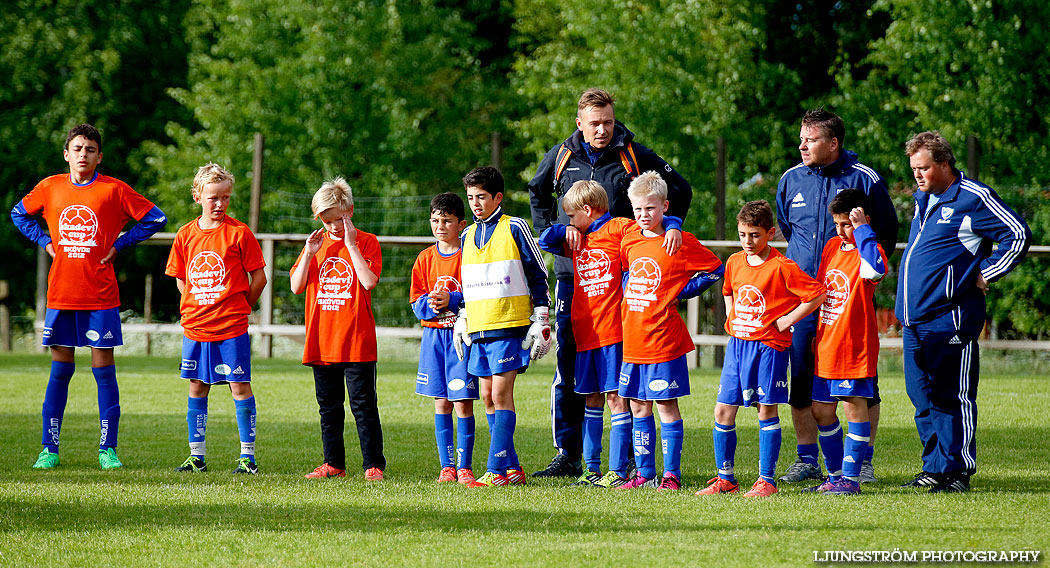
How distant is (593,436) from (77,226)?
346 centimetres

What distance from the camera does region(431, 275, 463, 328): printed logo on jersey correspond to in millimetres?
6180

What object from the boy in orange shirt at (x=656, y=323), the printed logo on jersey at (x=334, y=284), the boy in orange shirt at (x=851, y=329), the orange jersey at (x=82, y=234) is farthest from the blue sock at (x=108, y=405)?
the boy in orange shirt at (x=851, y=329)

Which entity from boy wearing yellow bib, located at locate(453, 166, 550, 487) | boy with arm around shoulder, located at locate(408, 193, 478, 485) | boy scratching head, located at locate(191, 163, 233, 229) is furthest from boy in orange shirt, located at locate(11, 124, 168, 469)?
boy wearing yellow bib, located at locate(453, 166, 550, 487)

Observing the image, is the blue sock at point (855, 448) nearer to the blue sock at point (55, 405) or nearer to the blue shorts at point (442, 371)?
the blue shorts at point (442, 371)

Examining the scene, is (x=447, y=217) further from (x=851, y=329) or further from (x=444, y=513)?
(x=851, y=329)

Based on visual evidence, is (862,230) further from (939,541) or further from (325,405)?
(325,405)

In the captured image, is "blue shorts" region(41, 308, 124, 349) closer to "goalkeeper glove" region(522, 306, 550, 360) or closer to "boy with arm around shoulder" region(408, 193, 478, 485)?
"boy with arm around shoulder" region(408, 193, 478, 485)

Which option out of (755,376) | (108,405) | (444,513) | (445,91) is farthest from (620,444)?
(445,91)

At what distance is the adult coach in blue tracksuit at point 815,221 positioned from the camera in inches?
244

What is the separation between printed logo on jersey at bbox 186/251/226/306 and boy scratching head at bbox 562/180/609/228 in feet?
6.77

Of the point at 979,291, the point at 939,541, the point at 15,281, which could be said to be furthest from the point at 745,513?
the point at 15,281

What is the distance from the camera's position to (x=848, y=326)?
582cm

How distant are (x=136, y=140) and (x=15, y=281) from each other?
468 cm

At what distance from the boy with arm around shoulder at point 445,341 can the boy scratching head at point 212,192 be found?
4.31ft
